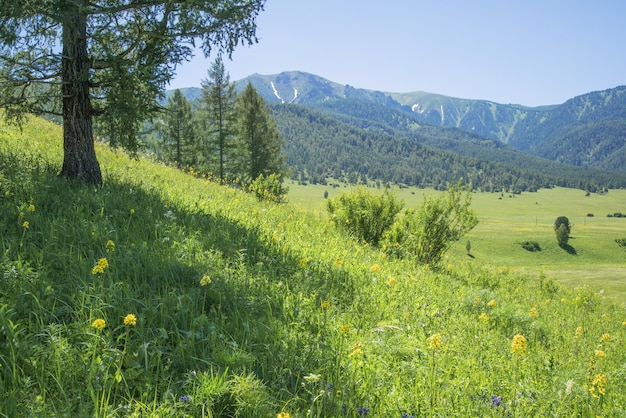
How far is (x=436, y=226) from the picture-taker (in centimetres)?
1026

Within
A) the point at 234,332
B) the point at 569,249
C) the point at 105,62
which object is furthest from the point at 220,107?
the point at 569,249

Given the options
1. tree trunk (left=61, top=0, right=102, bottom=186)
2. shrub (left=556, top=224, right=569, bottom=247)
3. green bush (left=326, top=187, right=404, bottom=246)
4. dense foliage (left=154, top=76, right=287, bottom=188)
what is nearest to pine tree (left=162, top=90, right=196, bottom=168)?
dense foliage (left=154, top=76, right=287, bottom=188)

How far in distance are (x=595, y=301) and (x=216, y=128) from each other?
29.3 m

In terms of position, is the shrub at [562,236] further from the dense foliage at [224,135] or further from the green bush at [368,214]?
the green bush at [368,214]

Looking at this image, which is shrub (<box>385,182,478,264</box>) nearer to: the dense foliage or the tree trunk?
the tree trunk

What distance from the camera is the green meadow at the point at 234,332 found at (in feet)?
7.59

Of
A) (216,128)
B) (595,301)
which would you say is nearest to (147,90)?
(595,301)

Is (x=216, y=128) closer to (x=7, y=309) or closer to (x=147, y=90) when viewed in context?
(x=147, y=90)

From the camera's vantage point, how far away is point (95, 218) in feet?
16.0

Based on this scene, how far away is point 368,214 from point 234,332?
26.4 ft

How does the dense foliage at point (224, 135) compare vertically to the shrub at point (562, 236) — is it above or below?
above

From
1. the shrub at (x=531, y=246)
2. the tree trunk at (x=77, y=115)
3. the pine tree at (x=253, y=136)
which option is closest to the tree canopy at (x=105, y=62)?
the tree trunk at (x=77, y=115)

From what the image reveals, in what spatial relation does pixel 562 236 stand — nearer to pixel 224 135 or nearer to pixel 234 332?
pixel 224 135

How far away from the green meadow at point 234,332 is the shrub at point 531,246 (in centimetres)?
10370
